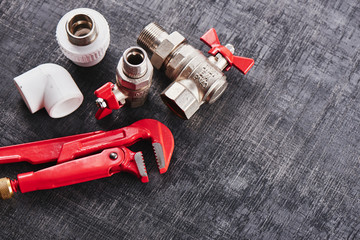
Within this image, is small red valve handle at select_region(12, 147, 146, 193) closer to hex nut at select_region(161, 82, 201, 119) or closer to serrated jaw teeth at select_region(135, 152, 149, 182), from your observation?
serrated jaw teeth at select_region(135, 152, 149, 182)

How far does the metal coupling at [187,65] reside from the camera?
0.77 metres

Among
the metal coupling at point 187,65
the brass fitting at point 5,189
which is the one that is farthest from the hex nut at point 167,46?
the brass fitting at point 5,189

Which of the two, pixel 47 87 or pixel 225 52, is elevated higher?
pixel 225 52

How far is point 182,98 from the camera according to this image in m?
0.77

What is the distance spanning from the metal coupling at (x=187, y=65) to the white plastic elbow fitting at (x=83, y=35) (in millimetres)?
78

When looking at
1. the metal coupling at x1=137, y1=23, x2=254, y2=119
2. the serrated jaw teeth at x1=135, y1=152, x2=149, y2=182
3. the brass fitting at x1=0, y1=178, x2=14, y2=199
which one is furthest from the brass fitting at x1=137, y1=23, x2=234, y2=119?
the brass fitting at x1=0, y1=178, x2=14, y2=199

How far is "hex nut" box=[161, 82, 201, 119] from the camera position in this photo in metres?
0.76

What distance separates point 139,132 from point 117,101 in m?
0.07

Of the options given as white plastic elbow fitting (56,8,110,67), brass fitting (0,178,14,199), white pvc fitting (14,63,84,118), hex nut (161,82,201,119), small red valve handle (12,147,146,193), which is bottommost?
brass fitting (0,178,14,199)

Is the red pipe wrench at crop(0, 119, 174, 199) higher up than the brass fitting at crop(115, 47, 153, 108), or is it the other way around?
the brass fitting at crop(115, 47, 153, 108)

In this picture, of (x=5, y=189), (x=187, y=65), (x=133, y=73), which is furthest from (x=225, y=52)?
(x=5, y=189)

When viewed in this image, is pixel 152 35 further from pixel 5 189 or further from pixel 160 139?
pixel 5 189

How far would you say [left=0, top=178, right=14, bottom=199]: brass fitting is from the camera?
29.0 inches

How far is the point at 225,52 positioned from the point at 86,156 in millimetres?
308
